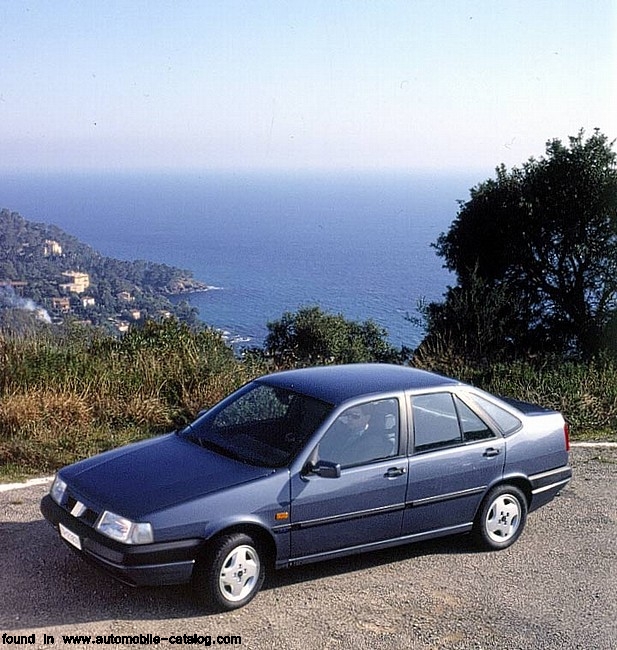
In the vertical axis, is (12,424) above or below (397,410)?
below

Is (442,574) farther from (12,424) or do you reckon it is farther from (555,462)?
(12,424)

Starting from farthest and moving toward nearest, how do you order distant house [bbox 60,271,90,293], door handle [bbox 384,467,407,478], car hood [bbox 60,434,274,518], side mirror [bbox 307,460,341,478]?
distant house [bbox 60,271,90,293], door handle [bbox 384,467,407,478], side mirror [bbox 307,460,341,478], car hood [bbox 60,434,274,518]

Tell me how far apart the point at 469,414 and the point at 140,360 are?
5844 millimetres

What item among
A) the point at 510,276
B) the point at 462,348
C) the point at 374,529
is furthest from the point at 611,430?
the point at 510,276

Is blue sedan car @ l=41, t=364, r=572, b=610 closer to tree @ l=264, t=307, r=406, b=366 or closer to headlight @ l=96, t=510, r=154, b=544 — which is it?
headlight @ l=96, t=510, r=154, b=544

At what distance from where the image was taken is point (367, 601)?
19.8 feet

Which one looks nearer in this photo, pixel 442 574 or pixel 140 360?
pixel 442 574

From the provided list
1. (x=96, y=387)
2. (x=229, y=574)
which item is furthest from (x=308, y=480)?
(x=96, y=387)

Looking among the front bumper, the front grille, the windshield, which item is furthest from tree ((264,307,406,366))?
the front bumper

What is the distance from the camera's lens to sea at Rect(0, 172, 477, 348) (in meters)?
34.3

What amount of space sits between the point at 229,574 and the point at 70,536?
1073 mm

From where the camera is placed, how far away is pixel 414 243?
81.4 meters

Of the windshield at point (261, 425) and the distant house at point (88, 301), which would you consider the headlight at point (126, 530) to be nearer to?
the windshield at point (261, 425)

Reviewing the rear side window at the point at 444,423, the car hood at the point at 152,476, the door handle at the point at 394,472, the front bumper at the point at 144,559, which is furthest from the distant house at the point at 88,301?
the front bumper at the point at 144,559
